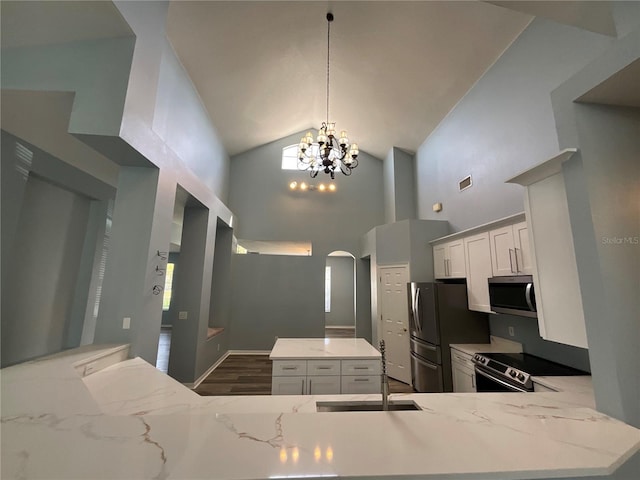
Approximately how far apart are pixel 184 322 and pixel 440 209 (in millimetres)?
4821

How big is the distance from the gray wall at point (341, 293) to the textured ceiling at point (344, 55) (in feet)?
18.2

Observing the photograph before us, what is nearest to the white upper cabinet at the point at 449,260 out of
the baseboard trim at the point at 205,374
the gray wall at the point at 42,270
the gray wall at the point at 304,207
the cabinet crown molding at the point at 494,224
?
the cabinet crown molding at the point at 494,224

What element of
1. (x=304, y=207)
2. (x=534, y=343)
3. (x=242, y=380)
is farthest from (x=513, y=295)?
(x=304, y=207)

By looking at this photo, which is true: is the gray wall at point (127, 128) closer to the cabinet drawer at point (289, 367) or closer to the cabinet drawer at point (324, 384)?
the cabinet drawer at point (289, 367)

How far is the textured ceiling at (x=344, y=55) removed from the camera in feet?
10.2

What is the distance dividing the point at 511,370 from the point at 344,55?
14.9ft

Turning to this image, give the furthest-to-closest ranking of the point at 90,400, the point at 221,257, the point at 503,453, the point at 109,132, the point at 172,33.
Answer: the point at 221,257
the point at 172,33
the point at 109,132
the point at 90,400
the point at 503,453

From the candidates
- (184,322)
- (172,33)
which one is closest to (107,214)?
(184,322)

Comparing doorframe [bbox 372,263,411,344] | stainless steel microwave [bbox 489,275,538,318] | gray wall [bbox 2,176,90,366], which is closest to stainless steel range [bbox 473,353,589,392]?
stainless steel microwave [bbox 489,275,538,318]

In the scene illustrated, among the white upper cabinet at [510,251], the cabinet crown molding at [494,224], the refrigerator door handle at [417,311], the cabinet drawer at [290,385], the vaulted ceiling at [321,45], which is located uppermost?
the vaulted ceiling at [321,45]

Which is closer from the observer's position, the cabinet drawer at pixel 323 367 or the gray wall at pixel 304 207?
the cabinet drawer at pixel 323 367

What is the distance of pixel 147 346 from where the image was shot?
101 inches

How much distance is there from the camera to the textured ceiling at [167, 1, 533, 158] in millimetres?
3098

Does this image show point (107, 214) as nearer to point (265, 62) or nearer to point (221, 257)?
point (221, 257)
